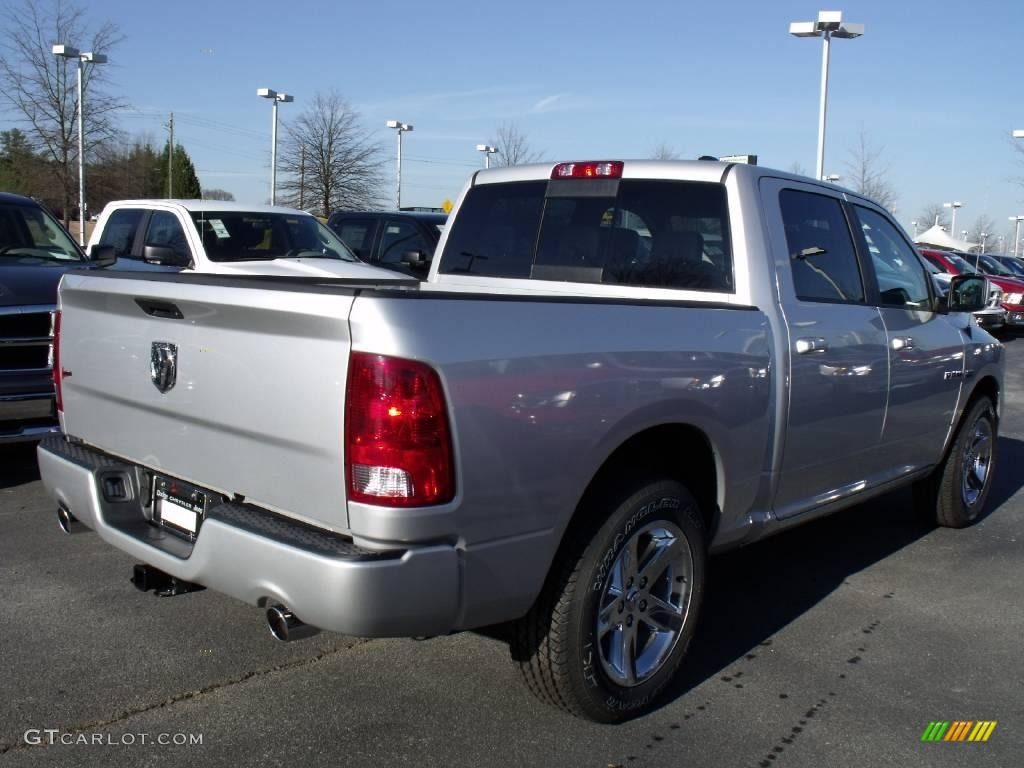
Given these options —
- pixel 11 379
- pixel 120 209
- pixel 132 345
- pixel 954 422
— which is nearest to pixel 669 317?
pixel 132 345

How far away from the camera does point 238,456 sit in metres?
3.13

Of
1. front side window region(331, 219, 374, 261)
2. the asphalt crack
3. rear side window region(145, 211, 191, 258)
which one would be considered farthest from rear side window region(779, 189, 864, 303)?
front side window region(331, 219, 374, 261)

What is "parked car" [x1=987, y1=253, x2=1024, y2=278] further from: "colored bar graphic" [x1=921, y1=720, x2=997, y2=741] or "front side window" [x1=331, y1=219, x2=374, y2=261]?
"colored bar graphic" [x1=921, y1=720, x2=997, y2=741]

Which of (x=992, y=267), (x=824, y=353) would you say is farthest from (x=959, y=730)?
(x=992, y=267)

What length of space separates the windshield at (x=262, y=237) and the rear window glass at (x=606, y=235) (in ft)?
16.6

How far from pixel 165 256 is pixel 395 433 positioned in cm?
703

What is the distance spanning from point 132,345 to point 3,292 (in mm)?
3423

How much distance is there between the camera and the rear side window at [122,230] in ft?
33.1

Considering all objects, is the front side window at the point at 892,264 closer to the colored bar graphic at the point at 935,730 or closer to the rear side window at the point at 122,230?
the colored bar graphic at the point at 935,730

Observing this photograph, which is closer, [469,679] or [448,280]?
[469,679]

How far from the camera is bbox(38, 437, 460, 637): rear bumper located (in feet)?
9.06

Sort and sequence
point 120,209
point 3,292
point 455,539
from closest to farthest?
point 455,539 → point 3,292 → point 120,209

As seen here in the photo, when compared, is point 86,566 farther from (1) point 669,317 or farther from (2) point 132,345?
(1) point 669,317

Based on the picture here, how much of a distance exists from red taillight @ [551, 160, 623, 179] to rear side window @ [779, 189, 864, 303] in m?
0.74
